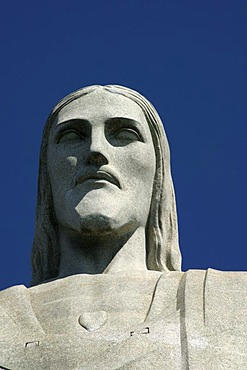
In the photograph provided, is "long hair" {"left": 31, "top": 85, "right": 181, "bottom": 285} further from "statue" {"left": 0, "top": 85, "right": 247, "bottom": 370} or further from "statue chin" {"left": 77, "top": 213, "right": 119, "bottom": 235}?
"statue chin" {"left": 77, "top": 213, "right": 119, "bottom": 235}

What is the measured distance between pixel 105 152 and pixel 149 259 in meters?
1.55

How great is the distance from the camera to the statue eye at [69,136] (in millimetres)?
22594

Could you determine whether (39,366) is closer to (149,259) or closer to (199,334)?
(199,334)

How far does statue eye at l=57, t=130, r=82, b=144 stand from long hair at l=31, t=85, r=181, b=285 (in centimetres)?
55

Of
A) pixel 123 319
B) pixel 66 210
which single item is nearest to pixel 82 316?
pixel 123 319

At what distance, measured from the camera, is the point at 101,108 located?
22.7m

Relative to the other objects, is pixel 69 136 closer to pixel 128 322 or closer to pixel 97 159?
pixel 97 159

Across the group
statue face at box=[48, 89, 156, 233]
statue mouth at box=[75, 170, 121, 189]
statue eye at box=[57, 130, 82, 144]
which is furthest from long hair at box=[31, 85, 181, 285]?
statue mouth at box=[75, 170, 121, 189]

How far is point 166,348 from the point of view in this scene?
18.8 m

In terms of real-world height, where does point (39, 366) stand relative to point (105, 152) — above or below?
below

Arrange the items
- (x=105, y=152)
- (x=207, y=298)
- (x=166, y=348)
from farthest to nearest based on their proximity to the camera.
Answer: (x=105, y=152) → (x=207, y=298) → (x=166, y=348)

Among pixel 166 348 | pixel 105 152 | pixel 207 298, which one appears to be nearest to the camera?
pixel 166 348

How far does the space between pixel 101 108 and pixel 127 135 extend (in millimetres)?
498

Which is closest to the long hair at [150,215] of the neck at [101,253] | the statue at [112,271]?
the statue at [112,271]
